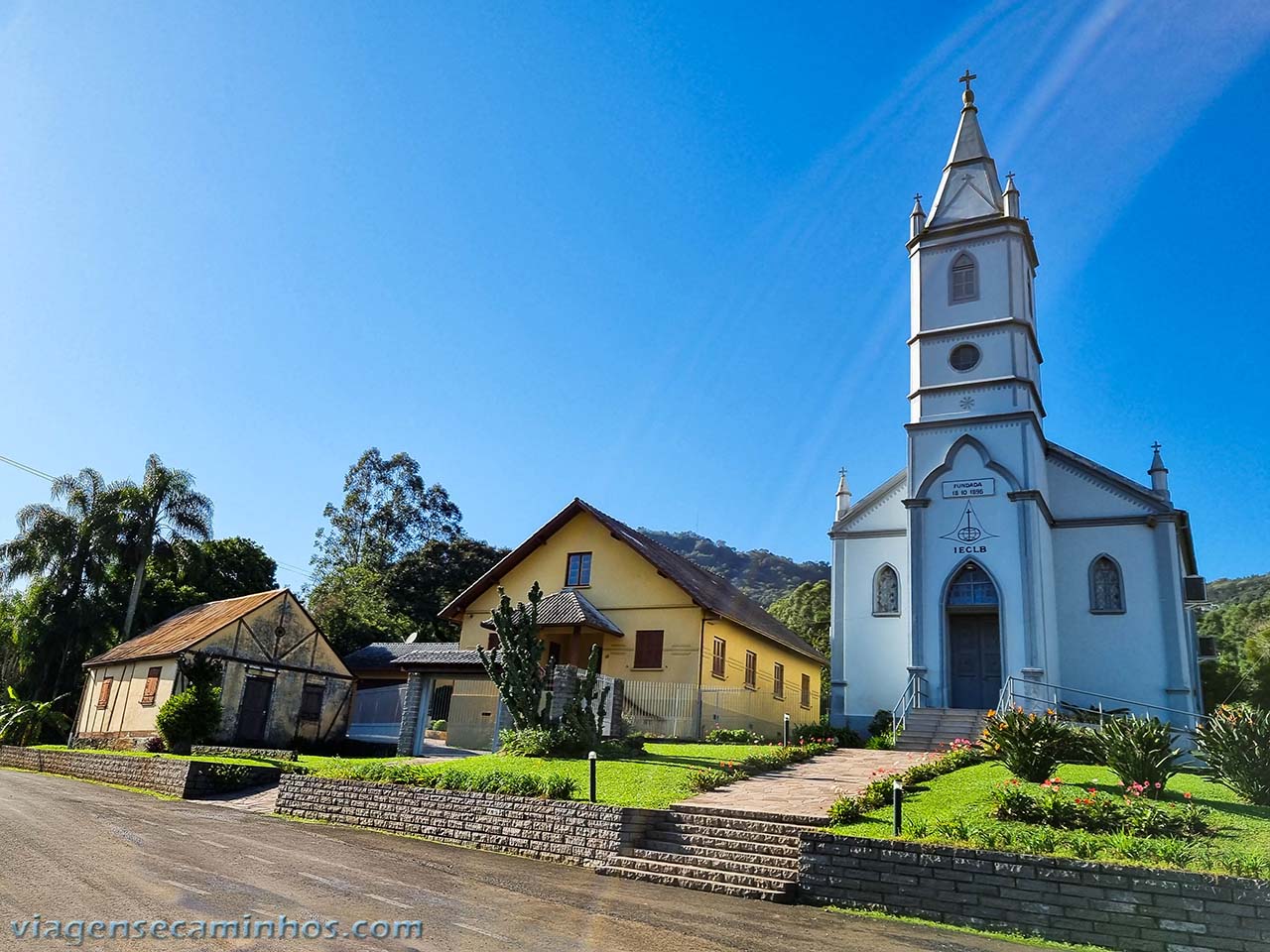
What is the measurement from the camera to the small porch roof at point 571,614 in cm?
2678

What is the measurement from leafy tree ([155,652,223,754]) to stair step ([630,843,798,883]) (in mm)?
19096

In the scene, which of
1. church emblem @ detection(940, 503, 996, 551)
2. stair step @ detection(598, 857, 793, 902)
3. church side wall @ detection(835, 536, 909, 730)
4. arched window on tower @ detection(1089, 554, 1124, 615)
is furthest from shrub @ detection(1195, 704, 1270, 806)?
church side wall @ detection(835, 536, 909, 730)

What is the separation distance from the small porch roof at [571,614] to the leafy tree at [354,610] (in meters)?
20.1

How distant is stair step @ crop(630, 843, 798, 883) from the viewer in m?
11.5

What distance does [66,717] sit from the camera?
35.0m

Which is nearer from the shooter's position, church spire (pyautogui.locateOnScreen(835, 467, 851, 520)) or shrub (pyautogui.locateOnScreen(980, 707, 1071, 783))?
shrub (pyautogui.locateOnScreen(980, 707, 1071, 783))

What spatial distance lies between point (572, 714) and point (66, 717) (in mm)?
26025

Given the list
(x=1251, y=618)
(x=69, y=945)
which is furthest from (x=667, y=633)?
(x=1251, y=618)

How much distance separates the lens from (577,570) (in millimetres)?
30234

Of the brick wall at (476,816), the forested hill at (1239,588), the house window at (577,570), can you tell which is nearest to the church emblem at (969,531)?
the house window at (577,570)

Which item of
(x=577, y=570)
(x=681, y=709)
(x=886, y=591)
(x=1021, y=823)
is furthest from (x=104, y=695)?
(x=1021, y=823)

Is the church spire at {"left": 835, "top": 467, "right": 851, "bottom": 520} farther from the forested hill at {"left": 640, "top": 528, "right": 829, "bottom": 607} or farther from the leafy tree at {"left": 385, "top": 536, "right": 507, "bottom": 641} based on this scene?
the forested hill at {"left": 640, "top": 528, "right": 829, "bottom": 607}

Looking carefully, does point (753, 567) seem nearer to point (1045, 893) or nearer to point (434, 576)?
point (434, 576)

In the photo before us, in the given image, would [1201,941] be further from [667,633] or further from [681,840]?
[667,633]
